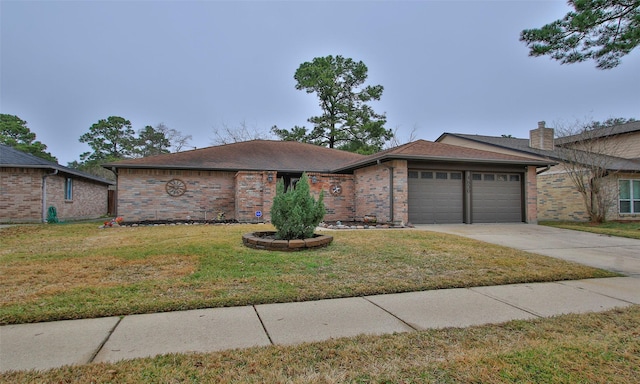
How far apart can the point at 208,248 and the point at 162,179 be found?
9.45 metres

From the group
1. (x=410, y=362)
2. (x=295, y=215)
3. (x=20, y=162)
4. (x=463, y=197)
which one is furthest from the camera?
(x=20, y=162)

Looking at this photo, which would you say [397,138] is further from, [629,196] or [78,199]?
[78,199]

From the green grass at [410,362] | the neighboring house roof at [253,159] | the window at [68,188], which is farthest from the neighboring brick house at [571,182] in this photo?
the window at [68,188]

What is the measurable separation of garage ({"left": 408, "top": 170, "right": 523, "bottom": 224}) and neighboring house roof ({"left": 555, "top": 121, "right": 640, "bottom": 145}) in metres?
6.47

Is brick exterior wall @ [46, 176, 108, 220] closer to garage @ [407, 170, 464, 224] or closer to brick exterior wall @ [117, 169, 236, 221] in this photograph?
brick exterior wall @ [117, 169, 236, 221]


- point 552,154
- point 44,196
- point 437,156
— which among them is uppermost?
point 552,154

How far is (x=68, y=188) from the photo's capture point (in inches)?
623

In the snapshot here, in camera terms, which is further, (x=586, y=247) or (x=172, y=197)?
(x=172, y=197)

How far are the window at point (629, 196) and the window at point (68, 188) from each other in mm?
26607

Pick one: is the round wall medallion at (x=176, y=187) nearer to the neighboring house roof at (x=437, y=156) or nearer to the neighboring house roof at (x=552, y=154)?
the neighboring house roof at (x=437, y=156)

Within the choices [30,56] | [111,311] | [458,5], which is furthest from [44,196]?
[458,5]

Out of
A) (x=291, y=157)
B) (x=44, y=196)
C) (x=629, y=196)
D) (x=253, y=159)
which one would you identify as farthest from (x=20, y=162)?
(x=629, y=196)

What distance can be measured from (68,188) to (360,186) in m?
13.9

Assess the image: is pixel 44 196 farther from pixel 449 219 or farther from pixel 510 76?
pixel 510 76
